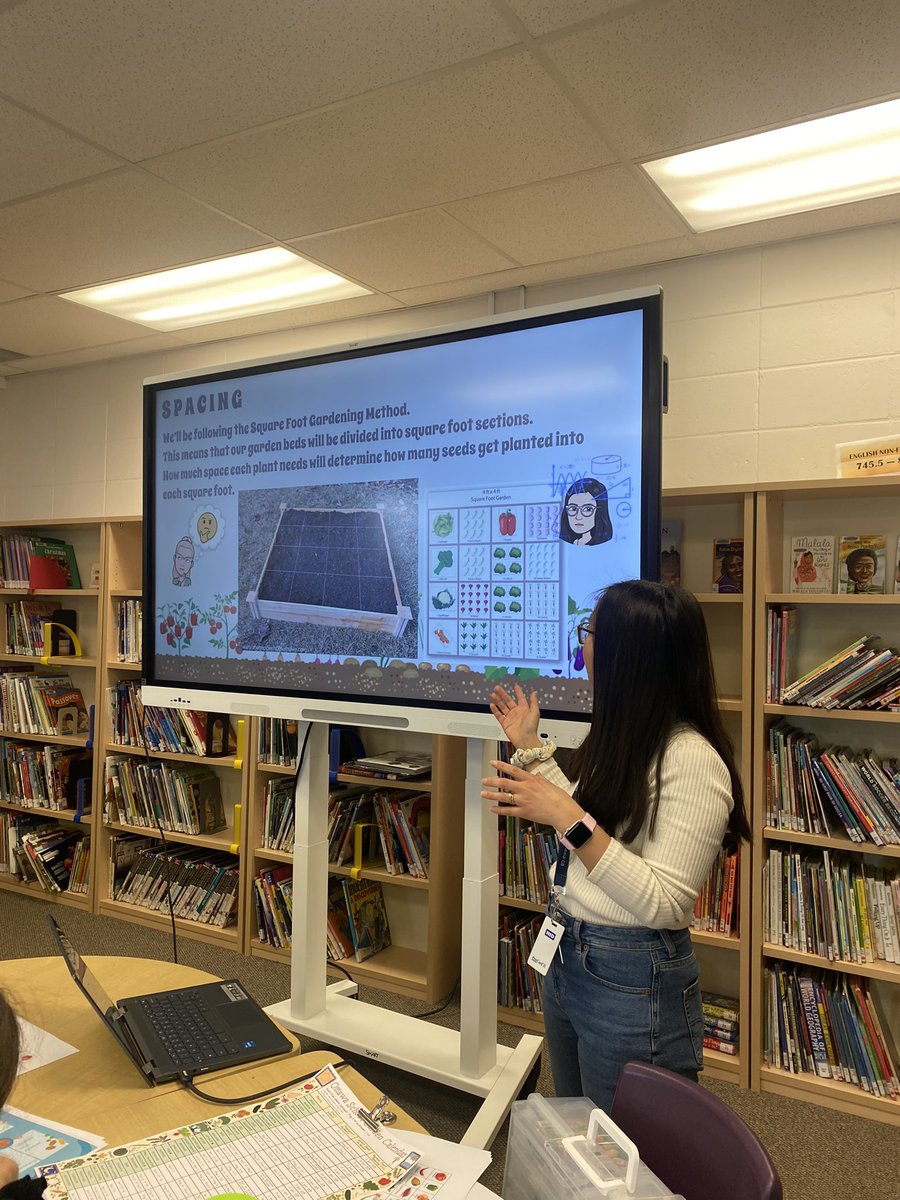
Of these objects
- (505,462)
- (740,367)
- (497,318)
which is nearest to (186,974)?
(505,462)

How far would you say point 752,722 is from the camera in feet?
8.77

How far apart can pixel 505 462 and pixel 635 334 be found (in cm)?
42

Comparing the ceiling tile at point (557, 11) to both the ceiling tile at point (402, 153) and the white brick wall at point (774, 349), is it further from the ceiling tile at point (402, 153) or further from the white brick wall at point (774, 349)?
the white brick wall at point (774, 349)

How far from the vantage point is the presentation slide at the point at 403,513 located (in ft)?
A: 6.61

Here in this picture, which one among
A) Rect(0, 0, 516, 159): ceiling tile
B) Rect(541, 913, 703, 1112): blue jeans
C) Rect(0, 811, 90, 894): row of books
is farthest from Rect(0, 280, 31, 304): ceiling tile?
Rect(541, 913, 703, 1112): blue jeans

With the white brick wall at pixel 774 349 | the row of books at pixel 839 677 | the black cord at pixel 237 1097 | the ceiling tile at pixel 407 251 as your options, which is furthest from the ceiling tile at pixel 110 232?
the black cord at pixel 237 1097

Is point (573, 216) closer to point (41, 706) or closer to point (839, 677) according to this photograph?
point (839, 677)

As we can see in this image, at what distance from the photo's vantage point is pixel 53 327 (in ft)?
12.8

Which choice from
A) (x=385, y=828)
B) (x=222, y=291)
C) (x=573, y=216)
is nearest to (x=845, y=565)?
(x=573, y=216)

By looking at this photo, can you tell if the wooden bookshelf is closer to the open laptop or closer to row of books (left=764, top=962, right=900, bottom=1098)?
row of books (left=764, top=962, right=900, bottom=1098)

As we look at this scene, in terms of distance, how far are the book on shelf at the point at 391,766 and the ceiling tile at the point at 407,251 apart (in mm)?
1875

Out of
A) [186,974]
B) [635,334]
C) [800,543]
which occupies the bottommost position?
[186,974]

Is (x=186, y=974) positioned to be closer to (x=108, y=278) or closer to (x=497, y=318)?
(x=497, y=318)

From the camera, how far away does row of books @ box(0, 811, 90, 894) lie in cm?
426
